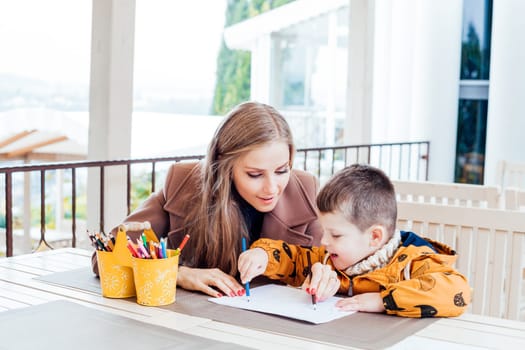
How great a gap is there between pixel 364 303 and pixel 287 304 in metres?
0.15

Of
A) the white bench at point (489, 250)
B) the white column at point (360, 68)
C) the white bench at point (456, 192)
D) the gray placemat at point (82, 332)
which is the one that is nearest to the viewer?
the gray placemat at point (82, 332)

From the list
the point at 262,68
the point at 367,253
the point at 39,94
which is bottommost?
the point at 367,253

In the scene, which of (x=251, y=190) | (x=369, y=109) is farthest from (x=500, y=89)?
(x=251, y=190)

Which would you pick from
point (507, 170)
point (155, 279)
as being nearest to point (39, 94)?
point (507, 170)

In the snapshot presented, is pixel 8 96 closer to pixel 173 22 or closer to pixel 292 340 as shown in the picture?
pixel 173 22

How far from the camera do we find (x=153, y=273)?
143 centimetres

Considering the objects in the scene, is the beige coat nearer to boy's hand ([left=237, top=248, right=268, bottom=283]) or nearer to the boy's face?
boy's hand ([left=237, top=248, right=268, bottom=283])

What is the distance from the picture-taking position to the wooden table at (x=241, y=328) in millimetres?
1220

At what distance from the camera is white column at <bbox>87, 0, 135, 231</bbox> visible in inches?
134

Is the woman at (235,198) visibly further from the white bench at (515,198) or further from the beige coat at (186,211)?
the white bench at (515,198)

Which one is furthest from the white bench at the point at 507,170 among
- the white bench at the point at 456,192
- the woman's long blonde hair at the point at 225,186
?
the woman's long blonde hair at the point at 225,186

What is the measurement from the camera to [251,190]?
1788 mm

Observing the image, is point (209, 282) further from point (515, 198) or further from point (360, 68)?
point (360, 68)

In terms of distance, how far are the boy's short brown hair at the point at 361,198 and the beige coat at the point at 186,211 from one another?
35cm
